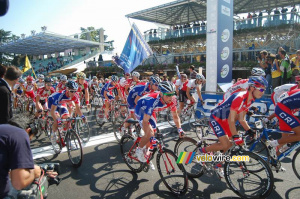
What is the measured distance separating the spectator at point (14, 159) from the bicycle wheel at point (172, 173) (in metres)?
2.21

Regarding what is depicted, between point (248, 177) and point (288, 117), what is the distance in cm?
143

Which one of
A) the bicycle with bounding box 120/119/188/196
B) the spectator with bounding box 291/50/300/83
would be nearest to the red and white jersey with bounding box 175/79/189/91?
the spectator with bounding box 291/50/300/83

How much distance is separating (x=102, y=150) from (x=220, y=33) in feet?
25.1

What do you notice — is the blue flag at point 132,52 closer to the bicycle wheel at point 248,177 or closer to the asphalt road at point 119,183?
the asphalt road at point 119,183

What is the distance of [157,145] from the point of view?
365 centimetres

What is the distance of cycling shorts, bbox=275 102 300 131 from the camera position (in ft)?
12.7

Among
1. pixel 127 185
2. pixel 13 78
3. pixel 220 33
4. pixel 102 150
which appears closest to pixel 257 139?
pixel 127 185

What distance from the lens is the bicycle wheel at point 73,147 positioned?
4848 millimetres

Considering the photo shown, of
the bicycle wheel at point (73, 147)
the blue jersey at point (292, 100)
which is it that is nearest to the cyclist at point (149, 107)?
the bicycle wheel at point (73, 147)

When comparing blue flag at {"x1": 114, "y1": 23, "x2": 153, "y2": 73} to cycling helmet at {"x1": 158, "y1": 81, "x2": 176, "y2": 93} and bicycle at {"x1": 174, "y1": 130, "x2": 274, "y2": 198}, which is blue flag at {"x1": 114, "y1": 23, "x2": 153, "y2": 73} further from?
bicycle at {"x1": 174, "y1": 130, "x2": 274, "y2": 198}

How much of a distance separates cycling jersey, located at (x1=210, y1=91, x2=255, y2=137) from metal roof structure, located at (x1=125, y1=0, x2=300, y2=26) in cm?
2217

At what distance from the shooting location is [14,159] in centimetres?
176

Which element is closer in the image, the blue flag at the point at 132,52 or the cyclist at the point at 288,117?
the cyclist at the point at 288,117

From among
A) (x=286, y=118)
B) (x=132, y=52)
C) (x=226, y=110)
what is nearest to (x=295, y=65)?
(x=286, y=118)
